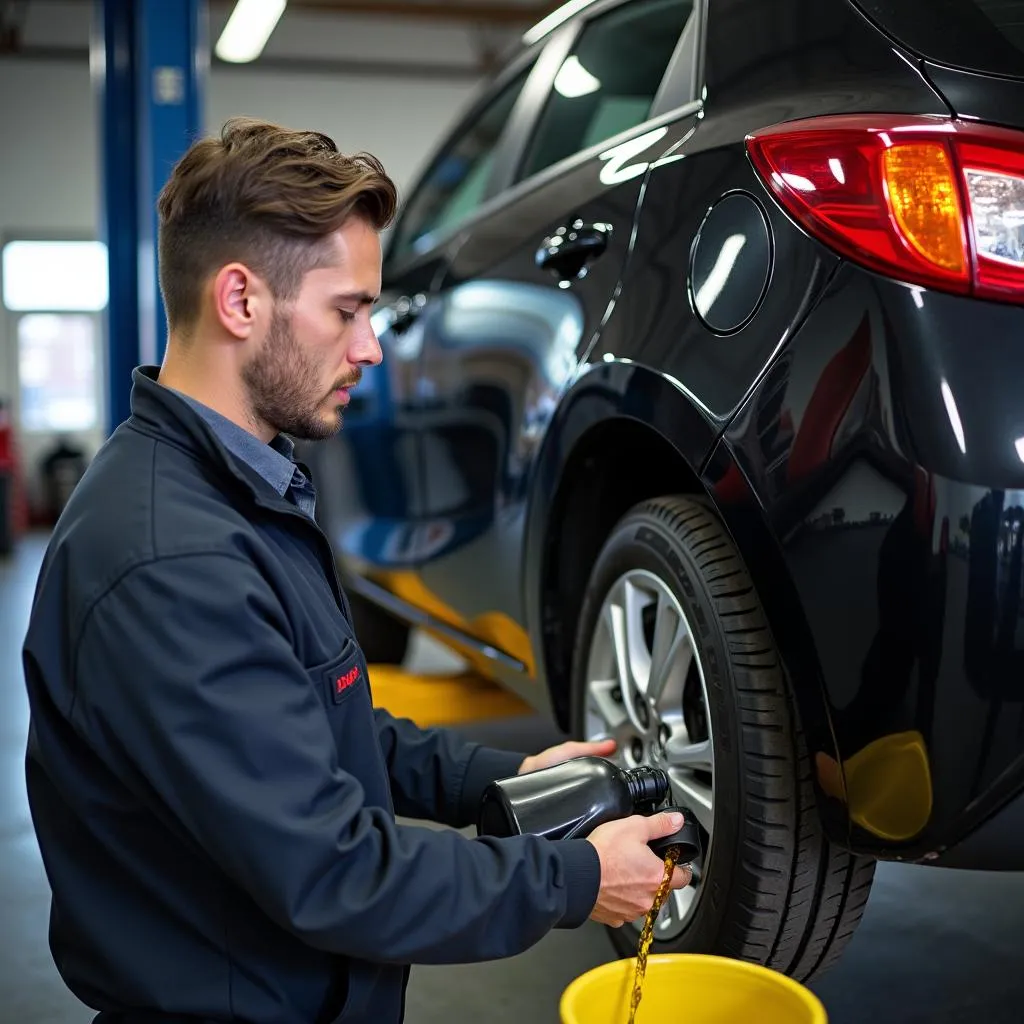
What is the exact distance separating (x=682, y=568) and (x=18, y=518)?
31.3 feet

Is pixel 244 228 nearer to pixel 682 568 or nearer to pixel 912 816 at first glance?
pixel 682 568

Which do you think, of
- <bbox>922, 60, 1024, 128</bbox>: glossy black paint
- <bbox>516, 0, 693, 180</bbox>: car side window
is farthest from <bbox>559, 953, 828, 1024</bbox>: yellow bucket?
<bbox>516, 0, 693, 180</bbox>: car side window

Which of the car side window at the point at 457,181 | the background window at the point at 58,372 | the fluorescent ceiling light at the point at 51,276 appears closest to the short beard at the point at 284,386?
the car side window at the point at 457,181

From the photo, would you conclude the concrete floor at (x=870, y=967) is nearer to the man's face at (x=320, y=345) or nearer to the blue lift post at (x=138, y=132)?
the man's face at (x=320, y=345)

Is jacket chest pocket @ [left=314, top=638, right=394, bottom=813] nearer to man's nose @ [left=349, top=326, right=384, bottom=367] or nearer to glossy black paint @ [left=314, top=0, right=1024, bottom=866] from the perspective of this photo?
man's nose @ [left=349, top=326, right=384, bottom=367]

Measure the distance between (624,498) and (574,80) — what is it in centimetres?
90

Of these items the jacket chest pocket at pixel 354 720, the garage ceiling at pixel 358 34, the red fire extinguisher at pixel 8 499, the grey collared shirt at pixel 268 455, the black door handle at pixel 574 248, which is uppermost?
the garage ceiling at pixel 358 34

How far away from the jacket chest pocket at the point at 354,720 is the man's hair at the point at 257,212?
0.33m

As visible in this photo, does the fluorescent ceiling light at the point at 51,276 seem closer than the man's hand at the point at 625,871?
No

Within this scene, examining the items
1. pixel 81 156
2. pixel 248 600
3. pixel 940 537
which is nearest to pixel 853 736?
pixel 940 537

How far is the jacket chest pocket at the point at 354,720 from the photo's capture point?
115cm

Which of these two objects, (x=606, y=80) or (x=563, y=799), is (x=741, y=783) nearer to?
(x=563, y=799)

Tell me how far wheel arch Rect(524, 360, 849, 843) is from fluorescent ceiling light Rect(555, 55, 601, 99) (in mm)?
797

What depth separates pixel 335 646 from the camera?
1.17m
